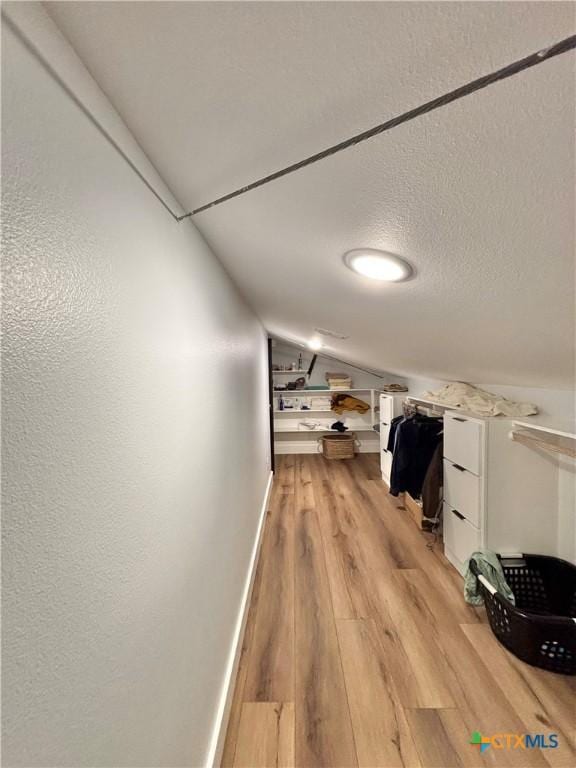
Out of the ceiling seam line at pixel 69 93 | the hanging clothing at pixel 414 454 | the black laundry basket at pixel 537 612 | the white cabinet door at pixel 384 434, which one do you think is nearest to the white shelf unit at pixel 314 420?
the white cabinet door at pixel 384 434

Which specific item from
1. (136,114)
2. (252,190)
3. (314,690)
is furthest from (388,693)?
(136,114)

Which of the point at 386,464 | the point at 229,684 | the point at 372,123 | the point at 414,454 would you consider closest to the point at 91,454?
the point at 372,123

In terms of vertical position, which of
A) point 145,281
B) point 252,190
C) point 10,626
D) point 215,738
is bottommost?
point 215,738

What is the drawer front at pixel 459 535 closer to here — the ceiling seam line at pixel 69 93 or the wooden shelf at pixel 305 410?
the ceiling seam line at pixel 69 93

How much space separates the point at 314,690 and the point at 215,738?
1.52 feet

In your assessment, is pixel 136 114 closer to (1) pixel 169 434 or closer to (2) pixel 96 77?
(2) pixel 96 77

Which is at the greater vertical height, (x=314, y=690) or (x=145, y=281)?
(x=145, y=281)

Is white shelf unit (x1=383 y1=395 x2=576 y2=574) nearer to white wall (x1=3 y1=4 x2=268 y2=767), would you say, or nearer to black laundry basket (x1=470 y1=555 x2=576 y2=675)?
black laundry basket (x1=470 y1=555 x2=576 y2=675)

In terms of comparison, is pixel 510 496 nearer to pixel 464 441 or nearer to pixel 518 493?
pixel 518 493

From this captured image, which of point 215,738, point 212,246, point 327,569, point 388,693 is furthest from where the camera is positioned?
point 327,569

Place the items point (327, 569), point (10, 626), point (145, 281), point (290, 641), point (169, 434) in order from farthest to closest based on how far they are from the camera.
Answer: point (327, 569) → point (290, 641) → point (169, 434) → point (145, 281) → point (10, 626)

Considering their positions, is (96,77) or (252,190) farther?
(252,190)

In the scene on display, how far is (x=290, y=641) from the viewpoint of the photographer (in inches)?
63.8

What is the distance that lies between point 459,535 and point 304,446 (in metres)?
3.18
